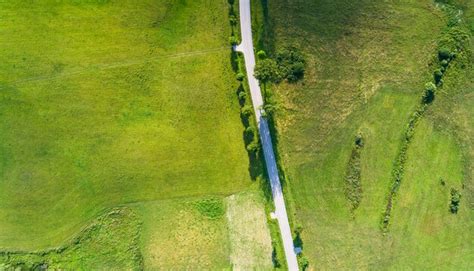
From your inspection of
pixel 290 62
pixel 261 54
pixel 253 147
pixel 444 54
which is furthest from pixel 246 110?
pixel 444 54

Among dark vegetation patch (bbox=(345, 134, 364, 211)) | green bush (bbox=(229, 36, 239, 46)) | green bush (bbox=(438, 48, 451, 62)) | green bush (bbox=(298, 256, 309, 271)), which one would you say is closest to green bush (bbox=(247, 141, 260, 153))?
dark vegetation patch (bbox=(345, 134, 364, 211))

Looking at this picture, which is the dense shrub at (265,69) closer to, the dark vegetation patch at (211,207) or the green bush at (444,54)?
the dark vegetation patch at (211,207)

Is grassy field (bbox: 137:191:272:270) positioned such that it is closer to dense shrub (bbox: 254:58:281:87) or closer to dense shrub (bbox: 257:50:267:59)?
dense shrub (bbox: 254:58:281:87)

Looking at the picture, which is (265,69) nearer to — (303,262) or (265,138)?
(265,138)

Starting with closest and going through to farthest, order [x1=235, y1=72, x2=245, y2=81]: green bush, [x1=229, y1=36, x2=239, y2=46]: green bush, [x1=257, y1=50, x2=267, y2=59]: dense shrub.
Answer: [x1=257, y1=50, x2=267, y2=59]: dense shrub < [x1=229, y1=36, x2=239, y2=46]: green bush < [x1=235, y1=72, x2=245, y2=81]: green bush

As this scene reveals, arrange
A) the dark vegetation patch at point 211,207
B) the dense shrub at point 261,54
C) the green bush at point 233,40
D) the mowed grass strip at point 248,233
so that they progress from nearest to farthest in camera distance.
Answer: the dense shrub at point 261,54 < the green bush at point 233,40 < the mowed grass strip at point 248,233 < the dark vegetation patch at point 211,207

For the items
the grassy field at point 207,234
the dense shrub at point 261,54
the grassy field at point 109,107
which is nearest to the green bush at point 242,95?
the grassy field at point 109,107
